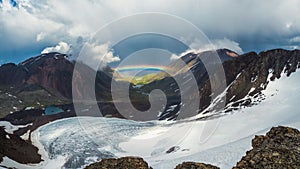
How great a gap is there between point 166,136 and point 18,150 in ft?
127

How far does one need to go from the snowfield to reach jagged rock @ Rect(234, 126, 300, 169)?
30.2 m

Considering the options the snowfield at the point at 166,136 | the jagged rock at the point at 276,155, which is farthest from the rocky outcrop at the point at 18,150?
the jagged rock at the point at 276,155

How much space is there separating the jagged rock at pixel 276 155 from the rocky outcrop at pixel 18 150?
7181 cm

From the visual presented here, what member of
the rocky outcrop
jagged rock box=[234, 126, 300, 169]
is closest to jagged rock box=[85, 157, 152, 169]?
jagged rock box=[234, 126, 300, 169]

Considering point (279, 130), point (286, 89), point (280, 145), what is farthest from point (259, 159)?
point (286, 89)

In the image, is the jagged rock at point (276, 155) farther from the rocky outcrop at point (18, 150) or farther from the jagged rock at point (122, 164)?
the rocky outcrop at point (18, 150)

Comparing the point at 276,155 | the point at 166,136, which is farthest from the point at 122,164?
the point at 166,136

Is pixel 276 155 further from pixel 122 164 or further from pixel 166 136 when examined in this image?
pixel 166 136

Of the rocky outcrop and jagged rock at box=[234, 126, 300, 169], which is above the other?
Answer: the rocky outcrop

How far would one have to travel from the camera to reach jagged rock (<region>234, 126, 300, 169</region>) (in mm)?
11875

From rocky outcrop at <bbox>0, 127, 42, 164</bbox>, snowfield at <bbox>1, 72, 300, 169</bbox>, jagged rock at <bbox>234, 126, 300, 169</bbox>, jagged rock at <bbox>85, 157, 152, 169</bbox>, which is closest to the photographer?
jagged rock at <bbox>234, 126, 300, 169</bbox>

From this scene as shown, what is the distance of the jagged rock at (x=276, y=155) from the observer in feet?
39.0

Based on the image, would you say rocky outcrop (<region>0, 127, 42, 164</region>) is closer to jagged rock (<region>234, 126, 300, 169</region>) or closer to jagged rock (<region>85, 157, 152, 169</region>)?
jagged rock (<region>85, 157, 152, 169</region>)

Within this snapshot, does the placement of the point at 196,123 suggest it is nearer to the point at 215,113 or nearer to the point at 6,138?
the point at 215,113
